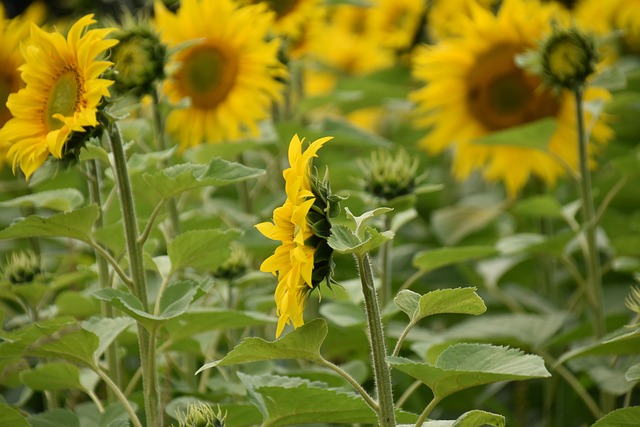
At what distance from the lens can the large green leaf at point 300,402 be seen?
833mm

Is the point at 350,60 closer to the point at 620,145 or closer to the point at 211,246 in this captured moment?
the point at 620,145

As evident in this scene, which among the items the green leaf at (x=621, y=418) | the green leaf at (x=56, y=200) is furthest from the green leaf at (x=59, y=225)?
the green leaf at (x=621, y=418)

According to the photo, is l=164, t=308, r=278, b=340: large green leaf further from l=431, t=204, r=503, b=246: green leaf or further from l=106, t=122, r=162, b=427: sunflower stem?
l=431, t=204, r=503, b=246: green leaf

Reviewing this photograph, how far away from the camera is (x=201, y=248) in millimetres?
965

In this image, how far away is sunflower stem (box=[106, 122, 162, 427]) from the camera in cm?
89

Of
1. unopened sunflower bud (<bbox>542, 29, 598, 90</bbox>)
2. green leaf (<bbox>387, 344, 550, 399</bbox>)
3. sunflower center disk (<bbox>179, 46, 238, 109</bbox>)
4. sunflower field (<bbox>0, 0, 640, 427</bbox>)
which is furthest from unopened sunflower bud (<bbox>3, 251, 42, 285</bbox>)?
unopened sunflower bud (<bbox>542, 29, 598, 90</bbox>)

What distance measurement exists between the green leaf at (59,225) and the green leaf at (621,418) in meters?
0.47

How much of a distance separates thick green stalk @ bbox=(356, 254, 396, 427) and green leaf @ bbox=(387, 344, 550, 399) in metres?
0.01

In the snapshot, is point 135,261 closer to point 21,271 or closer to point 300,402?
point 300,402

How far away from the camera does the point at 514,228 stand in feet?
6.24

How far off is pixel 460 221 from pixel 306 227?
1.03m

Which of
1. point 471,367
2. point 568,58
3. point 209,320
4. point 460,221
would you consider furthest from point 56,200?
point 460,221

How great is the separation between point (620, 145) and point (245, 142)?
917 millimetres

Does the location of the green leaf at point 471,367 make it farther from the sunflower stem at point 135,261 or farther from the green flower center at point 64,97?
the green flower center at point 64,97
